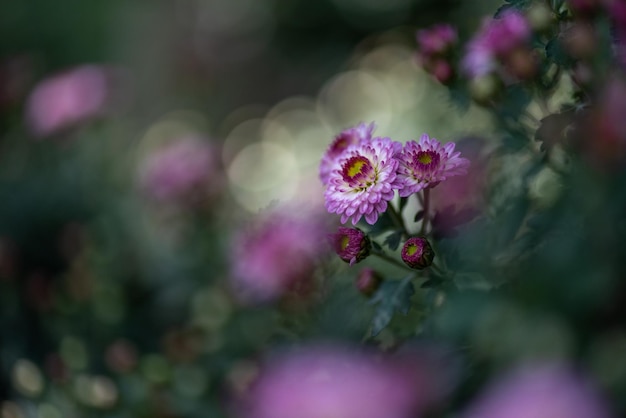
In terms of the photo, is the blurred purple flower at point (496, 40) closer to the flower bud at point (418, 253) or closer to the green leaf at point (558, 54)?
the green leaf at point (558, 54)

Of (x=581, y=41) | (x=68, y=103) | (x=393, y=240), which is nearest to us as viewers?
(x=581, y=41)

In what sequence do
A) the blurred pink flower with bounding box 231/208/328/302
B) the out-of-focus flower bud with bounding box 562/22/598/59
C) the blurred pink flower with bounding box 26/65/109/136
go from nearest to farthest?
the out-of-focus flower bud with bounding box 562/22/598/59 → the blurred pink flower with bounding box 231/208/328/302 → the blurred pink flower with bounding box 26/65/109/136

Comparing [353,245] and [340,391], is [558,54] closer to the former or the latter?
[353,245]

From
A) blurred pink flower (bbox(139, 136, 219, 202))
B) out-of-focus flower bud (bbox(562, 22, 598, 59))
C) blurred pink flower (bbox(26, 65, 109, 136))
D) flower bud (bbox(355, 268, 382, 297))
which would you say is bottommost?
flower bud (bbox(355, 268, 382, 297))

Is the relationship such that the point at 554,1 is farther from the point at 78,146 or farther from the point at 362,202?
the point at 78,146

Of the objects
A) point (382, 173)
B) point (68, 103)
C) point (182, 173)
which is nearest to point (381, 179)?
point (382, 173)

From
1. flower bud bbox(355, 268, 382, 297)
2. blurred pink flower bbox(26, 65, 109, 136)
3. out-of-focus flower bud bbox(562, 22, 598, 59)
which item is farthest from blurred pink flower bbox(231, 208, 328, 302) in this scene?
blurred pink flower bbox(26, 65, 109, 136)

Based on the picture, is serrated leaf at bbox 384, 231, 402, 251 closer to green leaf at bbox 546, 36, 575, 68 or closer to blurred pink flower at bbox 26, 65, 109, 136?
green leaf at bbox 546, 36, 575, 68

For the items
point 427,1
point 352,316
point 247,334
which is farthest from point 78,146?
point 427,1
